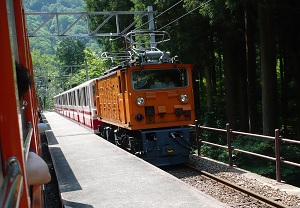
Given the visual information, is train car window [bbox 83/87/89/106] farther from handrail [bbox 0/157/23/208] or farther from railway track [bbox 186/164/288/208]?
handrail [bbox 0/157/23/208]

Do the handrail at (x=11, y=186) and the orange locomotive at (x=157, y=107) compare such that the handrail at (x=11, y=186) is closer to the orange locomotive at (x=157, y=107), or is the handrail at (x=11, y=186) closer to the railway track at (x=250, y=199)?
the railway track at (x=250, y=199)

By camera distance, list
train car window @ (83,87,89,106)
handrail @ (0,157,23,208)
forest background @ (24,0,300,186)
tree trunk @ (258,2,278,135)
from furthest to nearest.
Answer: train car window @ (83,87,89,106)
tree trunk @ (258,2,278,135)
forest background @ (24,0,300,186)
handrail @ (0,157,23,208)

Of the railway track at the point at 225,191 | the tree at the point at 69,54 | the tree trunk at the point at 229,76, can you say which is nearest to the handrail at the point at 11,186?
the railway track at the point at 225,191

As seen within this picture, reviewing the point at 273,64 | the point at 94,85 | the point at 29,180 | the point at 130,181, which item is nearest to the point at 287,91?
the point at 273,64

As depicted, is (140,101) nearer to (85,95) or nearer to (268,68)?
(268,68)

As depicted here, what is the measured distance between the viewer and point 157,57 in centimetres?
1148

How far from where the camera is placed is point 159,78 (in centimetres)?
1092

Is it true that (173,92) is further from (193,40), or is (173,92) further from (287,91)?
(287,91)

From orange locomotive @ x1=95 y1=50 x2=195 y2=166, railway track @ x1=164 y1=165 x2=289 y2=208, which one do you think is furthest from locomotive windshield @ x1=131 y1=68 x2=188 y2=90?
railway track @ x1=164 y1=165 x2=289 y2=208

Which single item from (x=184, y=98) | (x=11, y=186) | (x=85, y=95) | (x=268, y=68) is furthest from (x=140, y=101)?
(x=85, y=95)

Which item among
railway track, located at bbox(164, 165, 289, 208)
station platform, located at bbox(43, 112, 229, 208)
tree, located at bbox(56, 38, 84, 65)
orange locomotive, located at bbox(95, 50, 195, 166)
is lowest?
railway track, located at bbox(164, 165, 289, 208)

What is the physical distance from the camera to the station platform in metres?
5.58

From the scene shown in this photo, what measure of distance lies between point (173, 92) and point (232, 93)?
9104mm

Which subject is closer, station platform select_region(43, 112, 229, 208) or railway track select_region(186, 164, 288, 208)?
station platform select_region(43, 112, 229, 208)
